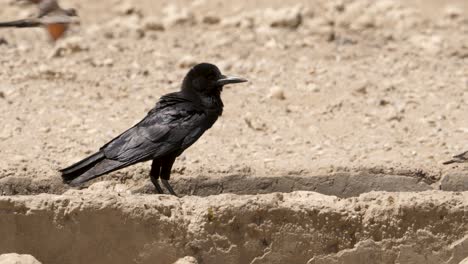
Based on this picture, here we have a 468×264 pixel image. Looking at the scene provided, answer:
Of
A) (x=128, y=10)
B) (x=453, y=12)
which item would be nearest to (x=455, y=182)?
(x=453, y=12)

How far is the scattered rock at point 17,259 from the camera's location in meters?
5.57

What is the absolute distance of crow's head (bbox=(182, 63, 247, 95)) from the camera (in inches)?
311

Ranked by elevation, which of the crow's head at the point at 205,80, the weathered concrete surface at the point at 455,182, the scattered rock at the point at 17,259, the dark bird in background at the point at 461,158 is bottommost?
the weathered concrete surface at the point at 455,182

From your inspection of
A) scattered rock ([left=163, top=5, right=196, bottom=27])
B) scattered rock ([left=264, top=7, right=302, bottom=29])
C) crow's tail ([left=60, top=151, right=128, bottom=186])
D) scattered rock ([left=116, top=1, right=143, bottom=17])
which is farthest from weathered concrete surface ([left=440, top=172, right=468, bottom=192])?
scattered rock ([left=116, top=1, right=143, bottom=17])

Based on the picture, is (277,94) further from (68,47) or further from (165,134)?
(165,134)

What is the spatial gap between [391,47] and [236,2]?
238cm

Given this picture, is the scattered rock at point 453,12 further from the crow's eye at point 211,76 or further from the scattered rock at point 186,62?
the crow's eye at point 211,76

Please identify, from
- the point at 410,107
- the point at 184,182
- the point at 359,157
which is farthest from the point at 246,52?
the point at 184,182

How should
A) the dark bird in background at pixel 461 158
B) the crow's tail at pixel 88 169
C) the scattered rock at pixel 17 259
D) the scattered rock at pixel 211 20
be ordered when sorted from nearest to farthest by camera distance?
the scattered rock at pixel 17 259
the crow's tail at pixel 88 169
the dark bird in background at pixel 461 158
the scattered rock at pixel 211 20

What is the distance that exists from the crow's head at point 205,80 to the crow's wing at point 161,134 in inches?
7.4

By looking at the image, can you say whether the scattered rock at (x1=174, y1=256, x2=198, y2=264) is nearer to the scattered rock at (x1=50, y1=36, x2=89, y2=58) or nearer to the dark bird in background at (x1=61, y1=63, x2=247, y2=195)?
the dark bird in background at (x1=61, y1=63, x2=247, y2=195)

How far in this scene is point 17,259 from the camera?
220 inches

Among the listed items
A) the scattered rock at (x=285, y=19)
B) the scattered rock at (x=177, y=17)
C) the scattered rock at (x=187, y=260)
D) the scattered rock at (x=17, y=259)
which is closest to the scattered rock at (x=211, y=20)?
the scattered rock at (x=177, y=17)

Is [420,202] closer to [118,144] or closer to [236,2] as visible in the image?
[118,144]
